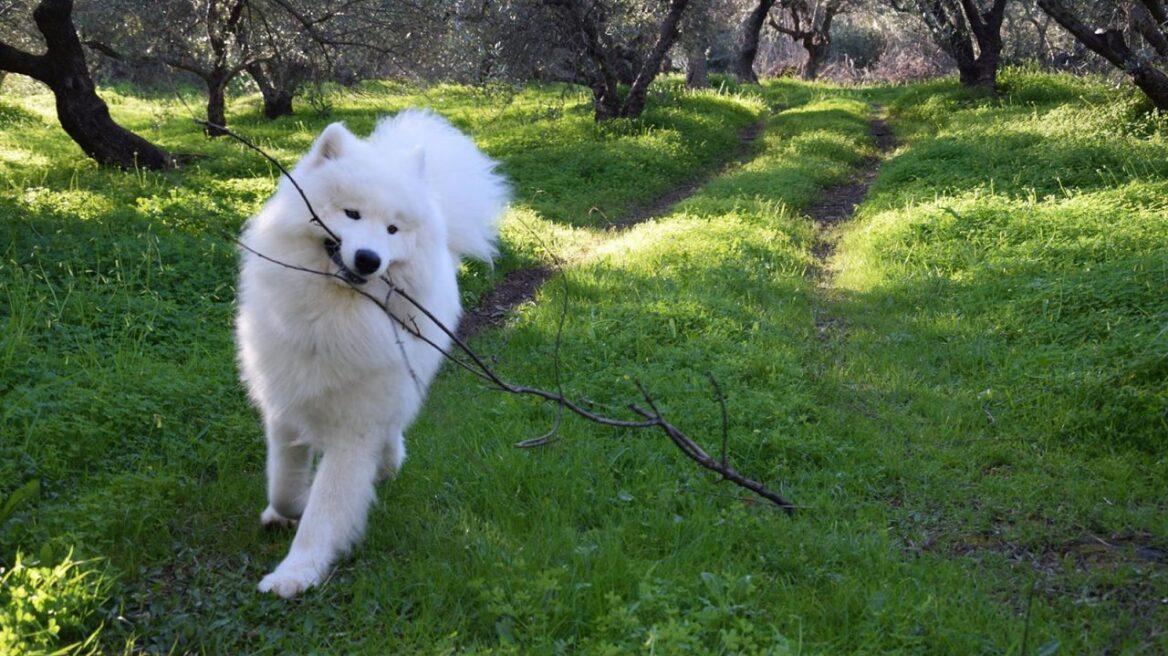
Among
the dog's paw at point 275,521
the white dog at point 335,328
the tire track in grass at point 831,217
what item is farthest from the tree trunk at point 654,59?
the dog's paw at point 275,521

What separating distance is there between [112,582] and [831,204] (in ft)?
33.4

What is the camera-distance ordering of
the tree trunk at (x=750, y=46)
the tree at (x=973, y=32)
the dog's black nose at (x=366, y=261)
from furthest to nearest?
the tree trunk at (x=750, y=46)
the tree at (x=973, y=32)
the dog's black nose at (x=366, y=261)

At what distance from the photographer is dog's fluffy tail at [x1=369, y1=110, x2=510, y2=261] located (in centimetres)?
488

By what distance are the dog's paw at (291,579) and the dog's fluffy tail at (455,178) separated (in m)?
1.86

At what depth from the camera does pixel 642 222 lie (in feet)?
37.1

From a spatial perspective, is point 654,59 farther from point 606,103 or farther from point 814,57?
point 814,57

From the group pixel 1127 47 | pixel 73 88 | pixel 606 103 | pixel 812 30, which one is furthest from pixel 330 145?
pixel 812 30

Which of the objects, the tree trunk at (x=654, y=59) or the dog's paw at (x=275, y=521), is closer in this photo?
the dog's paw at (x=275, y=521)

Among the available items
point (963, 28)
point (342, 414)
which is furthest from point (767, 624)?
point (963, 28)

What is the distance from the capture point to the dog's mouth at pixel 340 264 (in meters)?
3.63

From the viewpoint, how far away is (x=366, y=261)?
3.51 meters

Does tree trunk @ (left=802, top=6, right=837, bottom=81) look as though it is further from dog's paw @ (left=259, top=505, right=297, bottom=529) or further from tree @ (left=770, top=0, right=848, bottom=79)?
dog's paw @ (left=259, top=505, right=297, bottom=529)

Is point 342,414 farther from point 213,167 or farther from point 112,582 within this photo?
point 213,167

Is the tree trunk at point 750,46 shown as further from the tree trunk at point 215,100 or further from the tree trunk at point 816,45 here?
the tree trunk at point 215,100
